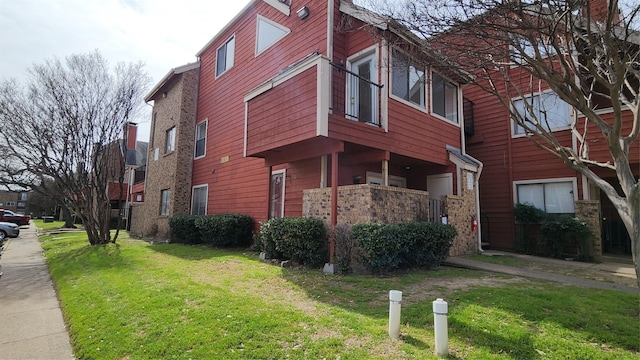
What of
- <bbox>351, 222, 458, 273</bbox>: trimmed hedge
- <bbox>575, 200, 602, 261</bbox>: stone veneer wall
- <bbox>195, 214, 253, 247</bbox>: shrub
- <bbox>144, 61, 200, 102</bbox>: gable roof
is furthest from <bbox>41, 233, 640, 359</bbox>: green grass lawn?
→ <bbox>144, 61, 200, 102</bbox>: gable roof

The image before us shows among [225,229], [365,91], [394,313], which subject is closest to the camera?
[394,313]

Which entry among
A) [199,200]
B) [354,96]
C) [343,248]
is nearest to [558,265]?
[343,248]

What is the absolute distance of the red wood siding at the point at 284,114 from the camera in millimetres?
7402

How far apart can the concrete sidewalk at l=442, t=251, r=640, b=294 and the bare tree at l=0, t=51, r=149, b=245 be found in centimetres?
1355

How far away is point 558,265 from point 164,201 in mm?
16001

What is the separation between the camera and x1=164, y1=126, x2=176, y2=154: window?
1633 centimetres

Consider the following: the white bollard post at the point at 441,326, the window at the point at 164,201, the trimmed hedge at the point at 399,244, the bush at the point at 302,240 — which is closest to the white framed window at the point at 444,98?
the trimmed hedge at the point at 399,244

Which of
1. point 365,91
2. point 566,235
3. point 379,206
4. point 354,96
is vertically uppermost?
point 365,91

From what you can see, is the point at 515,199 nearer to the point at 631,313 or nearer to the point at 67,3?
the point at 631,313

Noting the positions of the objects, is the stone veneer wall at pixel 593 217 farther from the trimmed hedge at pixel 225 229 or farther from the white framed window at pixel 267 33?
the white framed window at pixel 267 33

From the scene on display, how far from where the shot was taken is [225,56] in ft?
49.0

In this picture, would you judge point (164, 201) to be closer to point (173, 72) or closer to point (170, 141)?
point (170, 141)

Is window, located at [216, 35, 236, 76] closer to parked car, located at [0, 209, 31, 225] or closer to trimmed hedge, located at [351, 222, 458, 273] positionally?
trimmed hedge, located at [351, 222, 458, 273]

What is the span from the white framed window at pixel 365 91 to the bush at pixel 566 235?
6.11 meters
